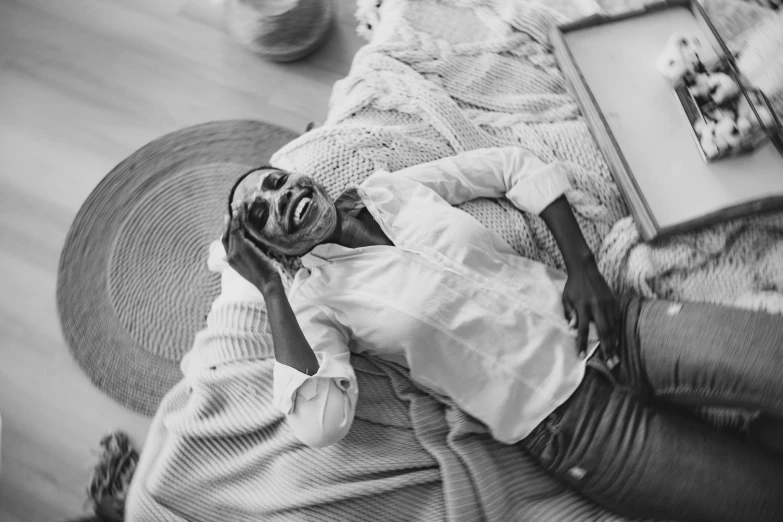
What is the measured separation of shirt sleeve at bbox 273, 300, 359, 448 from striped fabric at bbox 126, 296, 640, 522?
0.08 meters

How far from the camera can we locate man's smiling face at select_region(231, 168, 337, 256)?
0.90 metres

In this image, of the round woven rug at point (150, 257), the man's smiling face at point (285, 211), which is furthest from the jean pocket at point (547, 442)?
the round woven rug at point (150, 257)

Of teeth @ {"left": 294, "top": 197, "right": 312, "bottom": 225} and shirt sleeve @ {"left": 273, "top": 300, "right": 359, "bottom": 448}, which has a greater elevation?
teeth @ {"left": 294, "top": 197, "right": 312, "bottom": 225}

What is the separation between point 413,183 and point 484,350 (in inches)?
12.3

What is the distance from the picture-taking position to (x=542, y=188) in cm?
102

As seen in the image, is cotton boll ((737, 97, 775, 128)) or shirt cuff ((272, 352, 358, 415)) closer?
shirt cuff ((272, 352, 358, 415))

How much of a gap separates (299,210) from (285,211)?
0.07 ft

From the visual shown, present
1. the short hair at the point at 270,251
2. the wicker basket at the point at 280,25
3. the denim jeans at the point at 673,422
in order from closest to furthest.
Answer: the denim jeans at the point at 673,422
the short hair at the point at 270,251
the wicker basket at the point at 280,25

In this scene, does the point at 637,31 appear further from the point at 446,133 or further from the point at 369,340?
the point at 369,340

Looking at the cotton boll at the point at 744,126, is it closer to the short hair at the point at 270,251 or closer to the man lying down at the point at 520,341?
the man lying down at the point at 520,341

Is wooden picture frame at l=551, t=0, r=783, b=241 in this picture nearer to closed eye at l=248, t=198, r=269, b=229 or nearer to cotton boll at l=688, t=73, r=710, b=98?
cotton boll at l=688, t=73, r=710, b=98

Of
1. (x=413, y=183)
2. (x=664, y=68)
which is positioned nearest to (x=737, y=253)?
A: (x=664, y=68)

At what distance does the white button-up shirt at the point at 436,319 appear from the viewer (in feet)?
3.00

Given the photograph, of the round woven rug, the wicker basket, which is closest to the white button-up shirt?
the round woven rug
